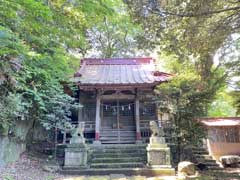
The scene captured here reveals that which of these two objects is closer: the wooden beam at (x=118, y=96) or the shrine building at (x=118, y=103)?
the shrine building at (x=118, y=103)

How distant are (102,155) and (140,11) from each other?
560cm

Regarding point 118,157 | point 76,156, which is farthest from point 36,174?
point 118,157

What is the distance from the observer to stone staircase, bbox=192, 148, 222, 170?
30.8 ft

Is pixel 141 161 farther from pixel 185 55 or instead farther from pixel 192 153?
pixel 185 55

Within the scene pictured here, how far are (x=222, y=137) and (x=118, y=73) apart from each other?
6229 mm

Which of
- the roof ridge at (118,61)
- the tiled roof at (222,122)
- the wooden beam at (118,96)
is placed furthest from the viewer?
the roof ridge at (118,61)

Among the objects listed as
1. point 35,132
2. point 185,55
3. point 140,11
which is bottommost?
point 35,132

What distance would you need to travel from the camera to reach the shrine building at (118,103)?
11492mm

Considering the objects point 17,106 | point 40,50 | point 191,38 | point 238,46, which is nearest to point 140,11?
point 191,38

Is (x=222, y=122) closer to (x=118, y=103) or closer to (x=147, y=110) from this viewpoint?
(x=147, y=110)

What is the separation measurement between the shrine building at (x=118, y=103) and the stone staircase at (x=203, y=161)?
7.89ft

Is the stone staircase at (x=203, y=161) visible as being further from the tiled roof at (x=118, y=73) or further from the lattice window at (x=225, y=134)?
the tiled roof at (x=118, y=73)

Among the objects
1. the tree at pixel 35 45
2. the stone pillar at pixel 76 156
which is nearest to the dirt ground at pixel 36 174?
the stone pillar at pixel 76 156

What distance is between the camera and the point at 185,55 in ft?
22.7
